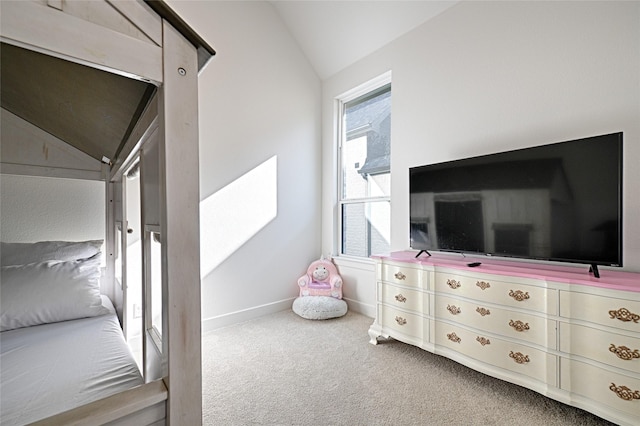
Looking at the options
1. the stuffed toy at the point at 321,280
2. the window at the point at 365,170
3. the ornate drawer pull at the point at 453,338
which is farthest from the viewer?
the stuffed toy at the point at 321,280

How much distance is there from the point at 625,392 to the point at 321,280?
2356 mm

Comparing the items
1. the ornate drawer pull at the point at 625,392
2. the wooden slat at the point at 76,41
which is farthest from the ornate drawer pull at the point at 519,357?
the wooden slat at the point at 76,41

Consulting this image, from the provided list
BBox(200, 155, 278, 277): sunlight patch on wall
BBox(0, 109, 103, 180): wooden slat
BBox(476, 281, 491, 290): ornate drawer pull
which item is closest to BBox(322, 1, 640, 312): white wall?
BBox(476, 281, 491, 290): ornate drawer pull

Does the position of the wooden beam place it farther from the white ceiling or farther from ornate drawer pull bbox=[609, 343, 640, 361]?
the white ceiling

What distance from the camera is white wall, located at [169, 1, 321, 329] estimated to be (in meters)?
2.64

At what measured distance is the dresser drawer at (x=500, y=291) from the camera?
4.91ft

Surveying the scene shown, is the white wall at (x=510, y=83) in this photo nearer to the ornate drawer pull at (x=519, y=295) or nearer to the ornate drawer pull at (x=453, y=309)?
the ornate drawer pull at (x=519, y=295)

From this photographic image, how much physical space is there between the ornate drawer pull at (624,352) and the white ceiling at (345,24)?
2.52 metres

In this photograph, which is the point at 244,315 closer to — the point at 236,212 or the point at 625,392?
the point at 236,212

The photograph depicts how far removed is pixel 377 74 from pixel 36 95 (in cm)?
268

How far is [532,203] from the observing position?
167 cm

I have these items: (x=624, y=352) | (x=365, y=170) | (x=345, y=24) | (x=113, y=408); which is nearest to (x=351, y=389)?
(x=624, y=352)

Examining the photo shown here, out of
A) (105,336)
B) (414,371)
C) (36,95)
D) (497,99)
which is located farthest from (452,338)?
(36,95)

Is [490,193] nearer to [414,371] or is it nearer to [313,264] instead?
[414,371]
